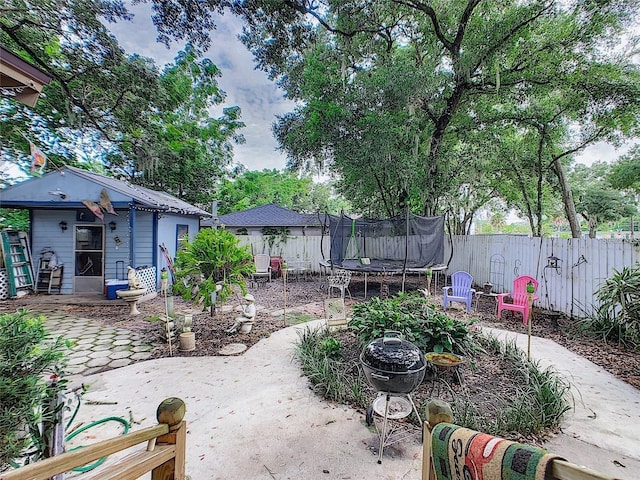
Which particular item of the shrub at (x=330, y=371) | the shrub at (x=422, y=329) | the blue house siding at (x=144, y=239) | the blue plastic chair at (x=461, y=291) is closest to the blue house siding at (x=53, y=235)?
the blue house siding at (x=144, y=239)

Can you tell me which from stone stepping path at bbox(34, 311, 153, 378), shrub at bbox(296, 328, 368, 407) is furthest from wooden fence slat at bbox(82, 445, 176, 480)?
stone stepping path at bbox(34, 311, 153, 378)

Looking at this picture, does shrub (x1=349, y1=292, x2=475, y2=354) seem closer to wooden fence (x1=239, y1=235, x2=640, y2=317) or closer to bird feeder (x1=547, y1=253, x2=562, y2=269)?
wooden fence (x1=239, y1=235, x2=640, y2=317)

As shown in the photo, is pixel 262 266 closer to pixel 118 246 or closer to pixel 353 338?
pixel 118 246

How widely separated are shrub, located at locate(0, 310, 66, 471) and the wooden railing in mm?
664

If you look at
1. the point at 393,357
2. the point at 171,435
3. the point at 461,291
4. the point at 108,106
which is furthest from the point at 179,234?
the point at 171,435

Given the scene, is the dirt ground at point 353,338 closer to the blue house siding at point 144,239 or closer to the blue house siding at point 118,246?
the blue house siding at point 144,239

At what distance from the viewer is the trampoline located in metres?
7.72

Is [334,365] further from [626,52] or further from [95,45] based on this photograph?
[626,52]

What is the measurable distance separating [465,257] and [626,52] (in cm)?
611

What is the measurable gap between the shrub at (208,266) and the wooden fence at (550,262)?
16.0 ft

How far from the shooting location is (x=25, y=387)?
1555 millimetres

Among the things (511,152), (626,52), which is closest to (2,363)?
(626,52)

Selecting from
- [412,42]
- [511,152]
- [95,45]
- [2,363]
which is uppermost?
[412,42]

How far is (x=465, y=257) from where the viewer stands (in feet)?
30.8
